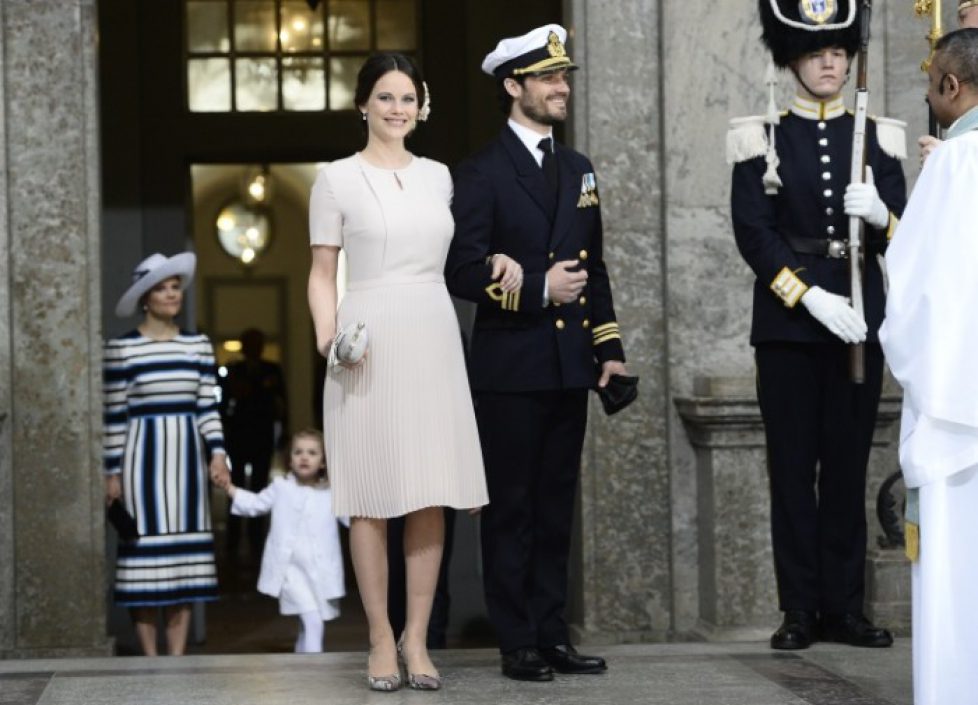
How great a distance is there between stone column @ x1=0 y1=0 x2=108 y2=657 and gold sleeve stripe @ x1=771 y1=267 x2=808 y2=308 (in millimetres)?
3108

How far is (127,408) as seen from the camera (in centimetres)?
837

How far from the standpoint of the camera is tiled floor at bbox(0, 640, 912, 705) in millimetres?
5719

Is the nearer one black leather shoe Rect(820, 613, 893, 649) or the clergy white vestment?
the clergy white vestment

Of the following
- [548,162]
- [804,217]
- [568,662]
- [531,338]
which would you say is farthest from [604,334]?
[568,662]

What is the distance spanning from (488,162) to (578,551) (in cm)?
280

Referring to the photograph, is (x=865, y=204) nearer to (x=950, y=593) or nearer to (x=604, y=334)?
→ (x=604, y=334)

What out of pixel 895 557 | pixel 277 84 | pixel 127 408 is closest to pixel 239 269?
pixel 277 84

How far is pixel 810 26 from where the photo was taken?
6371 millimetres

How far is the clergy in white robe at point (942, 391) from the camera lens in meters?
4.84

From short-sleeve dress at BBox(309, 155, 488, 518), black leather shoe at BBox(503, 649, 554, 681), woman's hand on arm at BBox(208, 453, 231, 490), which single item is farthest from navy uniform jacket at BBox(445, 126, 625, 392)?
woman's hand on arm at BBox(208, 453, 231, 490)

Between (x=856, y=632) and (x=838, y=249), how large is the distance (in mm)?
1239

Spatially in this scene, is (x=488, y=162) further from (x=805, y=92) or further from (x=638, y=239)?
(x=638, y=239)

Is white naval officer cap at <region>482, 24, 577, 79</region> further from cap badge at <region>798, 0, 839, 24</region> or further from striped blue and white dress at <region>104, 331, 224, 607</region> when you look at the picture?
striped blue and white dress at <region>104, 331, 224, 607</region>

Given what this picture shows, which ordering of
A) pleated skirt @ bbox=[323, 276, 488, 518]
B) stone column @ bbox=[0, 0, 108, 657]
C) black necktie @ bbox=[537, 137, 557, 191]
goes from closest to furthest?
pleated skirt @ bbox=[323, 276, 488, 518] < black necktie @ bbox=[537, 137, 557, 191] < stone column @ bbox=[0, 0, 108, 657]
